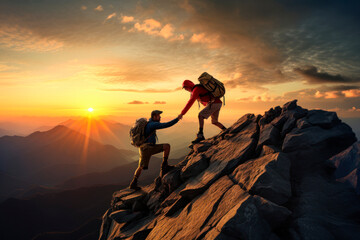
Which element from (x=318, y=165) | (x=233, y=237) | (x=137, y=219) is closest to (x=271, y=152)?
(x=318, y=165)

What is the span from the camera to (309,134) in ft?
26.2

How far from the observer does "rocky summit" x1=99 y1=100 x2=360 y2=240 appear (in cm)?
491

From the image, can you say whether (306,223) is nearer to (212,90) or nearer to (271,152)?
(271,152)

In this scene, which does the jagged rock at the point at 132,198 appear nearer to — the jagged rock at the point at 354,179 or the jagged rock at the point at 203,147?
the jagged rock at the point at 203,147

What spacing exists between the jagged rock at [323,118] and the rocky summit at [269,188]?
40 mm

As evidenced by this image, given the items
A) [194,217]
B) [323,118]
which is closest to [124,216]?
[194,217]

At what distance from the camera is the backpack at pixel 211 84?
10.5 meters

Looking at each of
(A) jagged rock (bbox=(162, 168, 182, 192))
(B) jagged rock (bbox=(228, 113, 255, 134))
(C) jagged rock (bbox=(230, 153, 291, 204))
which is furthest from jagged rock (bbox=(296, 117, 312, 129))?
(A) jagged rock (bbox=(162, 168, 182, 192))

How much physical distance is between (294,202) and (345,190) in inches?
66.5

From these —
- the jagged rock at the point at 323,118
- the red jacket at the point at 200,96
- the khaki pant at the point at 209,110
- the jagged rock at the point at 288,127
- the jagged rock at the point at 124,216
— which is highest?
the red jacket at the point at 200,96

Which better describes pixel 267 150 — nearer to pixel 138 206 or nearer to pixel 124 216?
pixel 138 206

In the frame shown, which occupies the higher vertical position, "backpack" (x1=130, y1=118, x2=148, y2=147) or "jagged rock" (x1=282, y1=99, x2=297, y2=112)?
"jagged rock" (x1=282, y1=99, x2=297, y2=112)

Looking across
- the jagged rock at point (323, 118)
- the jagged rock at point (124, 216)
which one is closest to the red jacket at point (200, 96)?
the jagged rock at point (323, 118)

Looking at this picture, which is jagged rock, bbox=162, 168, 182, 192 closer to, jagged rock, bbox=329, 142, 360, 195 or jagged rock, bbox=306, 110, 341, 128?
jagged rock, bbox=329, 142, 360, 195
